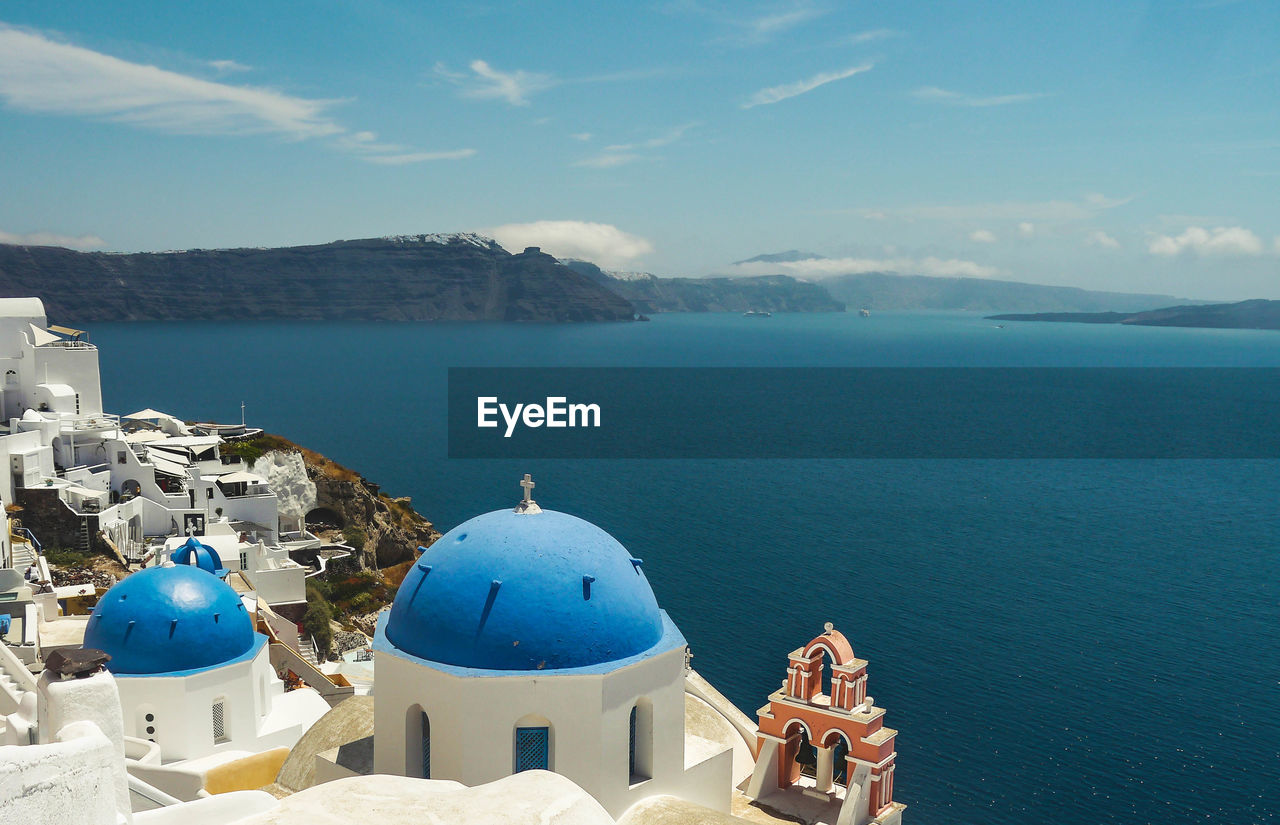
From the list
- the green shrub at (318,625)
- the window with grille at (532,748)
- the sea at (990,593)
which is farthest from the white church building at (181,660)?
the sea at (990,593)

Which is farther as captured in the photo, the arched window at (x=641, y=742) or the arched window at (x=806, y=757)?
the arched window at (x=806, y=757)

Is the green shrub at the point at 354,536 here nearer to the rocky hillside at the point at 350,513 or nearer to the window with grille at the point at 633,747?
the rocky hillside at the point at 350,513

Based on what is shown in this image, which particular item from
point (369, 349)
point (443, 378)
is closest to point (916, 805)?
point (443, 378)

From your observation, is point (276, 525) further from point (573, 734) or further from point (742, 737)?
point (573, 734)

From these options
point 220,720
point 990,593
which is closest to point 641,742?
point 220,720

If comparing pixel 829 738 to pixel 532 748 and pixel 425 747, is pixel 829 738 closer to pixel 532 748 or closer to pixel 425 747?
pixel 532 748

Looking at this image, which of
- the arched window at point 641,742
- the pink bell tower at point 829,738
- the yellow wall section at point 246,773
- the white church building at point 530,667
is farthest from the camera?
the yellow wall section at point 246,773

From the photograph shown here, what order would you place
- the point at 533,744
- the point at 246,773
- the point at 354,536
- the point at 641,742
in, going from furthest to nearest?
1. the point at 354,536
2. the point at 246,773
3. the point at 641,742
4. the point at 533,744
